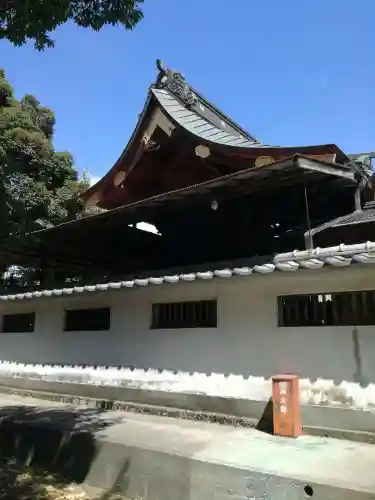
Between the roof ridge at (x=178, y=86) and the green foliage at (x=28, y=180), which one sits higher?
the roof ridge at (x=178, y=86)

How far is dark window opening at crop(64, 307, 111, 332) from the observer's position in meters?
9.79

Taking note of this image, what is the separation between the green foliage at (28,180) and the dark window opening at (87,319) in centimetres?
209

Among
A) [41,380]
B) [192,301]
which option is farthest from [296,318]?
[41,380]

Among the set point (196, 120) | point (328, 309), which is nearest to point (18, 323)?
point (196, 120)

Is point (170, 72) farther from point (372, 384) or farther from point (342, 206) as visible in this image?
point (372, 384)

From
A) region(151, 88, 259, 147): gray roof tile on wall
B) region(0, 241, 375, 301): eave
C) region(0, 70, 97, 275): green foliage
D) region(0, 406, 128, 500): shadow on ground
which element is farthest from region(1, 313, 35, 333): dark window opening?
region(151, 88, 259, 147): gray roof tile on wall

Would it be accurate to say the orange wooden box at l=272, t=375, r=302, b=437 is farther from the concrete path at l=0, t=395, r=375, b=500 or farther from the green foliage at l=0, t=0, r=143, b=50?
the green foliage at l=0, t=0, r=143, b=50

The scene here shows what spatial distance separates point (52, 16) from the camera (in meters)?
5.18

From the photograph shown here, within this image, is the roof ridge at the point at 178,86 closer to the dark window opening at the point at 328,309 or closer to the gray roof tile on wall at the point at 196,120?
the gray roof tile on wall at the point at 196,120

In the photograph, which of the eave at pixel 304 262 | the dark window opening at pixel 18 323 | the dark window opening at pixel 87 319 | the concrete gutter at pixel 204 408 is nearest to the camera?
the eave at pixel 304 262

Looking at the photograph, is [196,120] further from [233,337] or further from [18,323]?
[18,323]

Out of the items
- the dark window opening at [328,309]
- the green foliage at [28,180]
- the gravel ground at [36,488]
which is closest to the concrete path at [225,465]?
the gravel ground at [36,488]

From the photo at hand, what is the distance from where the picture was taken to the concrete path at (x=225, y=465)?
4676mm

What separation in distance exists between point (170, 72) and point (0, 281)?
10.1 m
